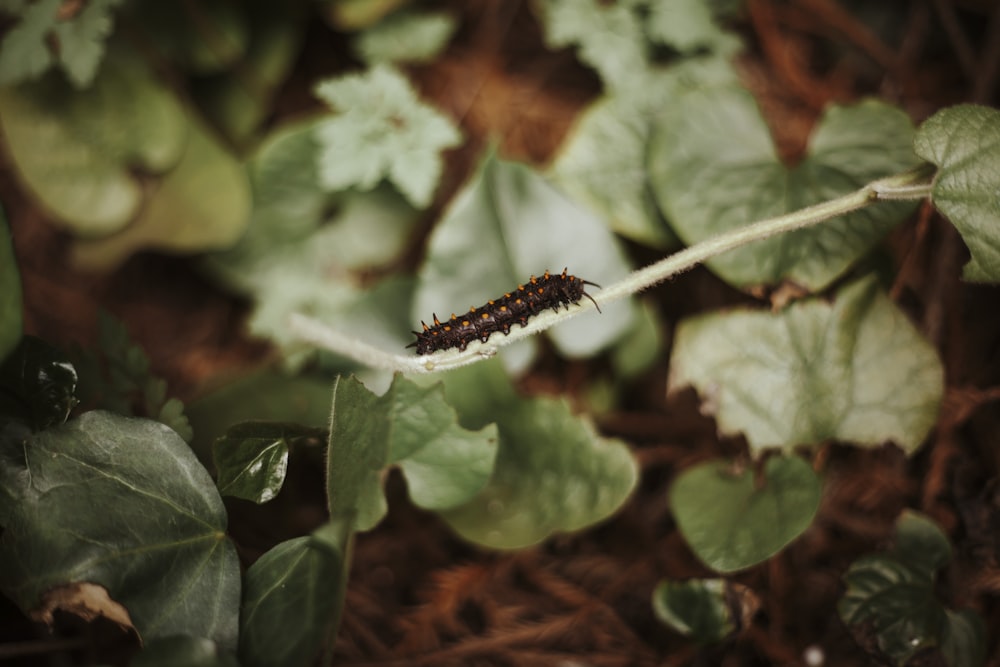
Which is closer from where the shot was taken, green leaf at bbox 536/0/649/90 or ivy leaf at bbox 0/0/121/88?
ivy leaf at bbox 0/0/121/88

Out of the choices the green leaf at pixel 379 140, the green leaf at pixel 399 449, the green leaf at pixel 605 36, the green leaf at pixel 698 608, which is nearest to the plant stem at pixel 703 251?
the green leaf at pixel 399 449

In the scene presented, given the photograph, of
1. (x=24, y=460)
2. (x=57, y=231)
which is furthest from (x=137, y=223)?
(x=24, y=460)

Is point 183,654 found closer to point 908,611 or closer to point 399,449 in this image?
point 399,449

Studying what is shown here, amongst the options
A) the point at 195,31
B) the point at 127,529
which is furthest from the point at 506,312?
the point at 195,31

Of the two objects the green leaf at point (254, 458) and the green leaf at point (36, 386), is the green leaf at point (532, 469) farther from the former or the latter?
the green leaf at point (36, 386)

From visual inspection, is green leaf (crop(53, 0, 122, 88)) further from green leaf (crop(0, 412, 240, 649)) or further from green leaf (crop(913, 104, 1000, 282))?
green leaf (crop(913, 104, 1000, 282))

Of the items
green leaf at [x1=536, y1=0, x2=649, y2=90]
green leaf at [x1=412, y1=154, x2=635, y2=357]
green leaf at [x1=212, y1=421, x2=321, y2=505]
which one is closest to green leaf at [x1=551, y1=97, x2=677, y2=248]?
green leaf at [x1=412, y1=154, x2=635, y2=357]

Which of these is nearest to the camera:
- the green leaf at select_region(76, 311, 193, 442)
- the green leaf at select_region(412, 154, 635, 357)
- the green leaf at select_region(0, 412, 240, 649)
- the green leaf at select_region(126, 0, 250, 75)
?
the green leaf at select_region(0, 412, 240, 649)
